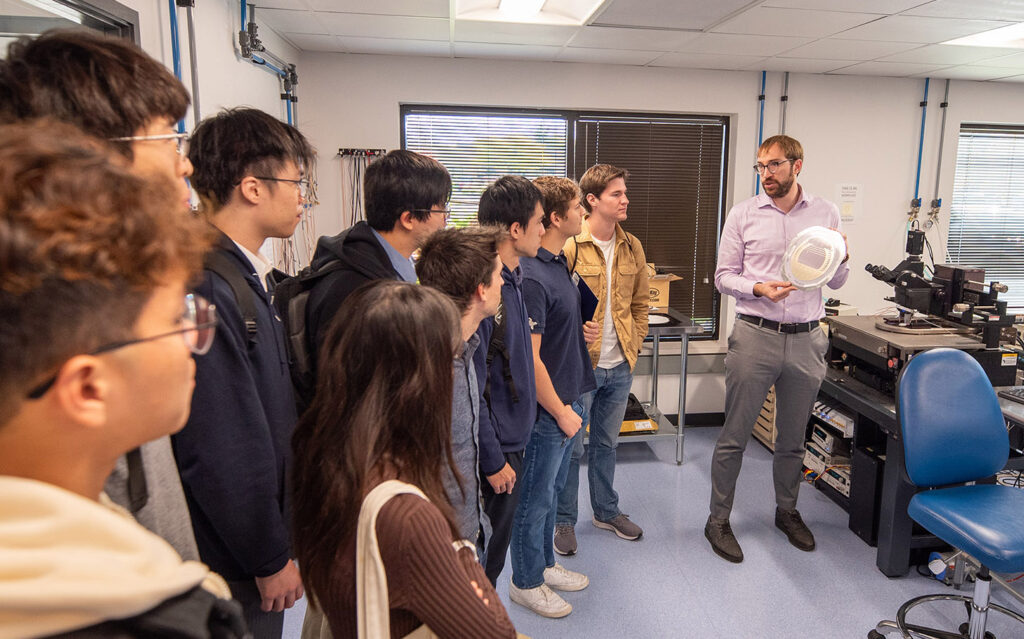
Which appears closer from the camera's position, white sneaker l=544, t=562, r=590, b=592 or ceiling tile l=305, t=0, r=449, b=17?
white sneaker l=544, t=562, r=590, b=592

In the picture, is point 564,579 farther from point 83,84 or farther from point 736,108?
point 736,108

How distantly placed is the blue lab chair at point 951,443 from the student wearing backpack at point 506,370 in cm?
125

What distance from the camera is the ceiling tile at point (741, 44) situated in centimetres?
308

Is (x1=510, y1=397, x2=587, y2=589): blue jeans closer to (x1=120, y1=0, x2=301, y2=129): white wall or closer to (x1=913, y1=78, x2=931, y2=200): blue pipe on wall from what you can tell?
(x1=120, y1=0, x2=301, y2=129): white wall

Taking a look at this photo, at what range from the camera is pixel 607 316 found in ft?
8.52

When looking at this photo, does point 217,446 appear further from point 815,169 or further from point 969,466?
point 815,169

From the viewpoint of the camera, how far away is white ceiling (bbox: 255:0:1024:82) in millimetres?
2594

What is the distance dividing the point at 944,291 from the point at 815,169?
1.69 m

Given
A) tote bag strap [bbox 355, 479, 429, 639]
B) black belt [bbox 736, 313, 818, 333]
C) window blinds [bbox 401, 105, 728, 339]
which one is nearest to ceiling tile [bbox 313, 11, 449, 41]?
window blinds [bbox 401, 105, 728, 339]

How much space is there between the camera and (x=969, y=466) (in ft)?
6.39

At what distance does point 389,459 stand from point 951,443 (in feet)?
6.32

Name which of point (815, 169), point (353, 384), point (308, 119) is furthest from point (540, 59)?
point (353, 384)

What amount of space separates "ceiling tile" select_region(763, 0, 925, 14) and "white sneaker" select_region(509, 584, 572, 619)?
8.38 ft

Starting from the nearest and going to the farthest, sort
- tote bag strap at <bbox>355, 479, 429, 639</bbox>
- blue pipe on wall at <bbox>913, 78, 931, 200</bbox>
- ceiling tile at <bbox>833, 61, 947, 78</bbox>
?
1. tote bag strap at <bbox>355, 479, 429, 639</bbox>
2. ceiling tile at <bbox>833, 61, 947, 78</bbox>
3. blue pipe on wall at <bbox>913, 78, 931, 200</bbox>
